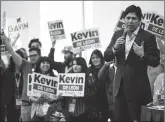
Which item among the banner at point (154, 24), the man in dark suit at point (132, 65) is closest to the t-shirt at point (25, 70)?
the banner at point (154, 24)

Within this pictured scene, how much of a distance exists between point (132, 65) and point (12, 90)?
2.31 m

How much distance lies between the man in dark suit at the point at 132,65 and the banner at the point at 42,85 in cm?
171

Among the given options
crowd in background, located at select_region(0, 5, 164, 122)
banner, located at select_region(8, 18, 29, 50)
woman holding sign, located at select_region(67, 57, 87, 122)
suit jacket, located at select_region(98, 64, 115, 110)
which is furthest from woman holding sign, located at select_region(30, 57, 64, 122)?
banner, located at select_region(8, 18, 29, 50)

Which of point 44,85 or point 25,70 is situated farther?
point 25,70

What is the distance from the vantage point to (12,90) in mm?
4324

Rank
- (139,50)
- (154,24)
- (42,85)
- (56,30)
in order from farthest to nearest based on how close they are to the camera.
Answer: (56,30), (42,85), (154,24), (139,50)

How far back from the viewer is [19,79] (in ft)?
14.3

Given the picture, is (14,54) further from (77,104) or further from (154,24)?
(154,24)

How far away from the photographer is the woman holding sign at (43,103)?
399cm

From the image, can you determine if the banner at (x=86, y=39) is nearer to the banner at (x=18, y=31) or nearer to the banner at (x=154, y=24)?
the banner at (x=18, y=31)

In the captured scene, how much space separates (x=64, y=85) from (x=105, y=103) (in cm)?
59

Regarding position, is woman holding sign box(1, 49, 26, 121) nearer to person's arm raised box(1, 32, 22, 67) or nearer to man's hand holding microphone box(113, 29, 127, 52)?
person's arm raised box(1, 32, 22, 67)

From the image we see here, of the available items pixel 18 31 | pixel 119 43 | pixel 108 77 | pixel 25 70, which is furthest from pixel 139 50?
pixel 18 31

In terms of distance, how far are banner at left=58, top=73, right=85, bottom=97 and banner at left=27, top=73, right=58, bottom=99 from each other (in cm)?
14
